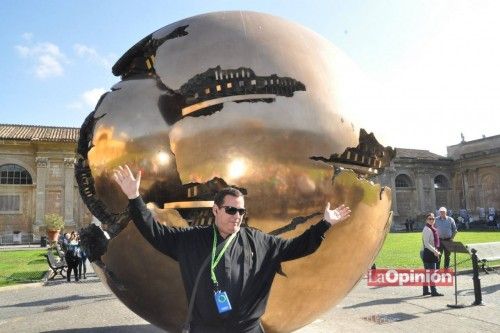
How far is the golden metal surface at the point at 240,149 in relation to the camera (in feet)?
9.99

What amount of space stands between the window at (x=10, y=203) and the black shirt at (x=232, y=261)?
3774 centimetres

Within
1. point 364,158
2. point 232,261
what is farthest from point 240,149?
point 364,158

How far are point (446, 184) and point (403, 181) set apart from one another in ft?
24.2

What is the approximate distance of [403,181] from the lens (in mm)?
53406

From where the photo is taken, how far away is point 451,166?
184 ft

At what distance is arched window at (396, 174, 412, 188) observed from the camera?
5297 centimetres

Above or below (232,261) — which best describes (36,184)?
above

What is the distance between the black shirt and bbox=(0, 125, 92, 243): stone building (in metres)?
35.1

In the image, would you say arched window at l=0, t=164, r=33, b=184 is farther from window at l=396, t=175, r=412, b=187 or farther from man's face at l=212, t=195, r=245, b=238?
window at l=396, t=175, r=412, b=187

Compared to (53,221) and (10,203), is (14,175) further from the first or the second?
(53,221)

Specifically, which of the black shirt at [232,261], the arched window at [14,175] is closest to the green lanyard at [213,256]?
the black shirt at [232,261]

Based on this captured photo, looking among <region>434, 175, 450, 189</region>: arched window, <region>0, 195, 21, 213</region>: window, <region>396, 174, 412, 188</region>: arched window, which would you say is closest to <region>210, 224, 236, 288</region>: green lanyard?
<region>0, 195, 21, 213</region>: window

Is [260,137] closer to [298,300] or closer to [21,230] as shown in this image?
[298,300]

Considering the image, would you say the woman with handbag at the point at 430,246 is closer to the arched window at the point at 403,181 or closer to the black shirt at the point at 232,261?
the black shirt at the point at 232,261
